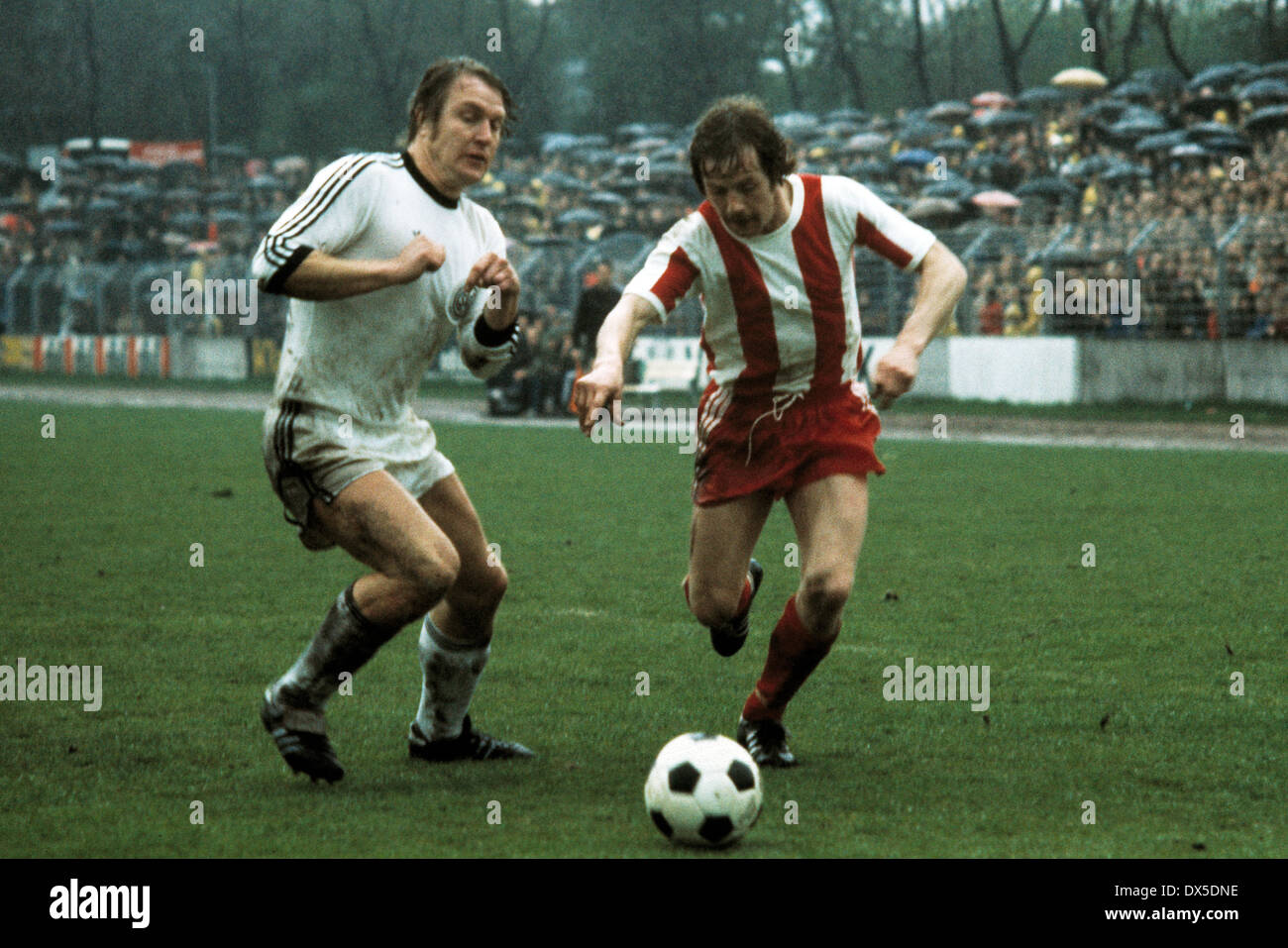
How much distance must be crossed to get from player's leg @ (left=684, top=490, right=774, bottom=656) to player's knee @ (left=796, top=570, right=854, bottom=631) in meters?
0.33

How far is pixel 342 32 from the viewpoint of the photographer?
65.6m

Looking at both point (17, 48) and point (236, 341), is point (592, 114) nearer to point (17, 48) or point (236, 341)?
point (17, 48)

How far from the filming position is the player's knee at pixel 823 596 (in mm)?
5711

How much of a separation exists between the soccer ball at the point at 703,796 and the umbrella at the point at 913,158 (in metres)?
26.9

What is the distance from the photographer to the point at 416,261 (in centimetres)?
517

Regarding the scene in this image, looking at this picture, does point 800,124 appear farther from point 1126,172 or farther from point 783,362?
point 783,362

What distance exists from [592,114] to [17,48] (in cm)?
1859

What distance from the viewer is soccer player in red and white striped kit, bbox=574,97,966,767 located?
5715mm

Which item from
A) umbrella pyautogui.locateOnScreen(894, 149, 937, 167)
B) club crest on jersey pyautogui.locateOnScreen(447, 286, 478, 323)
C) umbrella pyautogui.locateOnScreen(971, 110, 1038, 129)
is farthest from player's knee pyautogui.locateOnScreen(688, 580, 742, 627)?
umbrella pyautogui.locateOnScreen(971, 110, 1038, 129)

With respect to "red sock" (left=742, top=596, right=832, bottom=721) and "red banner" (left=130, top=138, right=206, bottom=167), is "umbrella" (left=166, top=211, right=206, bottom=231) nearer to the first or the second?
"red banner" (left=130, top=138, right=206, bottom=167)

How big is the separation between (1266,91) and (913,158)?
574 centimetres

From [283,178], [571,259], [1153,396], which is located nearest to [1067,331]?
[1153,396]

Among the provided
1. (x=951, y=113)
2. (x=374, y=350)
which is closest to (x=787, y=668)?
(x=374, y=350)

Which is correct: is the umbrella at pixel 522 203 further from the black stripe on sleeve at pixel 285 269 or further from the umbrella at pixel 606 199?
the black stripe on sleeve at pixel 285 269
